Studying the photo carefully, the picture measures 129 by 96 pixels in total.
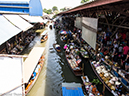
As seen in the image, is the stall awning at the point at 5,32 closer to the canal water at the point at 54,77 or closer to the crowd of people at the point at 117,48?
the canal water at the point at 54,77

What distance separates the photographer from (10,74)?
11.1 ft

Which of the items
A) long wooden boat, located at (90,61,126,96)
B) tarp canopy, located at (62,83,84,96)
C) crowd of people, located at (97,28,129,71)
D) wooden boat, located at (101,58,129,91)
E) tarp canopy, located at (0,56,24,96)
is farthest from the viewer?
crowd of people, located at (97,28,129,71)

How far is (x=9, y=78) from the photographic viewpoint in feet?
11.1

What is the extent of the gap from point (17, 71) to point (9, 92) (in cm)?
69

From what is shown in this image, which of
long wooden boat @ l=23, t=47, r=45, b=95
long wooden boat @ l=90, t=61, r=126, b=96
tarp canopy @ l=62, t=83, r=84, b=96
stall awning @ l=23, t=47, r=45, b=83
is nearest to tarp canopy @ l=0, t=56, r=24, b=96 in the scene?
tarp canopy @ l=62, t=83, r=84, b=96

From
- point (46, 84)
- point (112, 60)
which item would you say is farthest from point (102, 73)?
point (46, 84)

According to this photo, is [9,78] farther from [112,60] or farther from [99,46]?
[99,46]

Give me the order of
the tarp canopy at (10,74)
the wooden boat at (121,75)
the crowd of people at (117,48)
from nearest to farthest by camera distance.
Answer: the tarp canopy at (10,74) → the wooden boat at (121,75) → the crowd of people at (117,48)

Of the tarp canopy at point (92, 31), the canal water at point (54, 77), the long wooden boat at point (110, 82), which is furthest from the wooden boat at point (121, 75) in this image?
the tarp canopy at point (92, 31)

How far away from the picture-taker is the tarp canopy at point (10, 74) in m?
3.34

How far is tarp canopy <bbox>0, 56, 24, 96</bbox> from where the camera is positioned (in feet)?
10.9

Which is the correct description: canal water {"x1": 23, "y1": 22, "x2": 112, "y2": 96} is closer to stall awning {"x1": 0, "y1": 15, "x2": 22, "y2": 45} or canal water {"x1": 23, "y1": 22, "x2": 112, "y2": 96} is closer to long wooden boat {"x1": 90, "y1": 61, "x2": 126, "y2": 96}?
long wooden boat {"x1": 90, "y1": 61, "x2": 126, "y2": 96}

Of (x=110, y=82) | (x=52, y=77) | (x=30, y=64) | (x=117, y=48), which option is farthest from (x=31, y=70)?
(x=117, y=48)

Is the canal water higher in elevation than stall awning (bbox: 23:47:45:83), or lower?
lower
